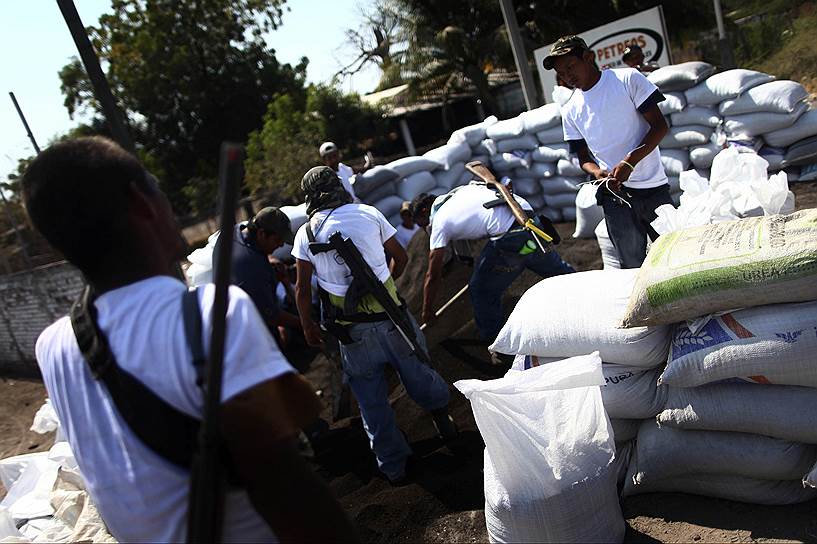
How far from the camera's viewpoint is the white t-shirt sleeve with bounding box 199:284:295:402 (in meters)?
0.94

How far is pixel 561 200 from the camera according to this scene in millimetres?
6629

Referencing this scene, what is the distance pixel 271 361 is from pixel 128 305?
0.24 m

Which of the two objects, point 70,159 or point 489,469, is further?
point 489,469

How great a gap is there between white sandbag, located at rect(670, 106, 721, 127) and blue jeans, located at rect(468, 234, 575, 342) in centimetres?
214

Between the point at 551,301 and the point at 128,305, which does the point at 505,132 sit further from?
the point at 128,305

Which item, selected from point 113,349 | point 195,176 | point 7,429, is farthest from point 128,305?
point 195,176

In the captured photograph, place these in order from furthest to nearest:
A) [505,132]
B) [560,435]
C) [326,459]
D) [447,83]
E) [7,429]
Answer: [447,83] < [505,132] < [7,429] < [326,459] < [560,435]

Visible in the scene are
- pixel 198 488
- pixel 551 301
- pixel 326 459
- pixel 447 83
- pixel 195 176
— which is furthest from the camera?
pixel 195 176

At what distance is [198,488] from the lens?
0.94 m

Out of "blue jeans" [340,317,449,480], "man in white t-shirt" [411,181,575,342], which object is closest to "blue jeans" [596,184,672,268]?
"man in white t-shirt" [411,181,575,342]

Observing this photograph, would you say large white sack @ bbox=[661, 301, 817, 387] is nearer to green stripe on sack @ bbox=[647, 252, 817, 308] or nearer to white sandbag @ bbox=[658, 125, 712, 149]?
green stripe on sack @ bbox=[647, 252, 817, 308]

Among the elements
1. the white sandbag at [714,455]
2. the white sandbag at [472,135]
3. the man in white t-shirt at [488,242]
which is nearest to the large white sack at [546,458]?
the white sandbag at [714,455]

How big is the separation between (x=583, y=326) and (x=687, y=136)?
3.67 metres

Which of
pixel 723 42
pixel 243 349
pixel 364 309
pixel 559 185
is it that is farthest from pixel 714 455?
pixel 723 42
